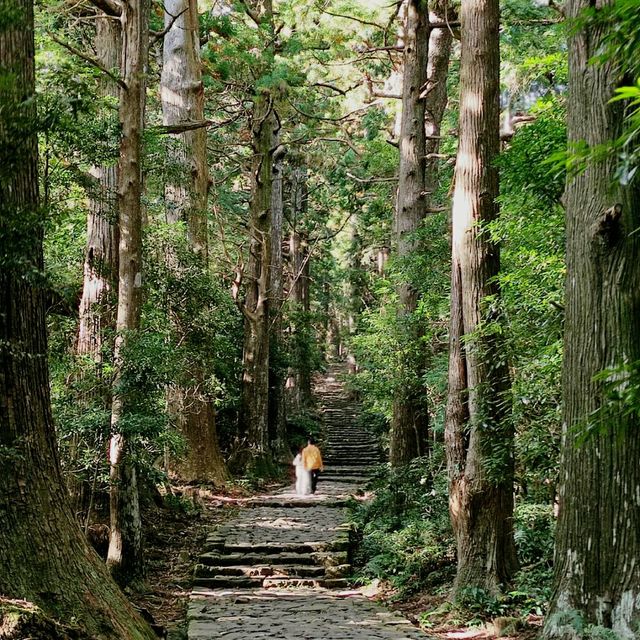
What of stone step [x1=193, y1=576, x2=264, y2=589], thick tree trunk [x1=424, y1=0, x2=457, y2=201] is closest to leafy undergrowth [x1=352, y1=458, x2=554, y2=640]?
stone step [x1=193, y1=576, x2=264, y2=589]

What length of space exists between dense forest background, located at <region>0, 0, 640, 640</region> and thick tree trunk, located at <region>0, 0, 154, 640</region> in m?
0.02

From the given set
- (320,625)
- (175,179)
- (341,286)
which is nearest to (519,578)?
(320,625)

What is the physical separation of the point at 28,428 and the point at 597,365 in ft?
13.6

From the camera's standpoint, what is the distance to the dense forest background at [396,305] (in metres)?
5.11

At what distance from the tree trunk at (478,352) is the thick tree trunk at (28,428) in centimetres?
412

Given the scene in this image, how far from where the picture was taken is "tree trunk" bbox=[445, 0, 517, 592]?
8.06m

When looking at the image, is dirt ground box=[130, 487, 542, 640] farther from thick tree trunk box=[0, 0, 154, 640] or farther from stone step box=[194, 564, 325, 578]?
thick tree trunk box=[0, 0, 154, 640]

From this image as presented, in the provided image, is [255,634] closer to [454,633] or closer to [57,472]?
[454,633]

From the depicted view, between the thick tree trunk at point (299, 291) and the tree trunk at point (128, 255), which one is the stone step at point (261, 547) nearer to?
the tree trunk at point (128, 255)

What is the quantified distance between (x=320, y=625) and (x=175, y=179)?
675cm

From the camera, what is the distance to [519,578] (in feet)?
25.8

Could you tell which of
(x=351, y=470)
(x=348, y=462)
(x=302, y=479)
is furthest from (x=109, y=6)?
(x=348, y=462)

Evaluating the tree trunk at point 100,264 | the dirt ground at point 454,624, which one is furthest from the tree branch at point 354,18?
the dirt ground at point 454,624

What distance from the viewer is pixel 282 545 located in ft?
38.9
